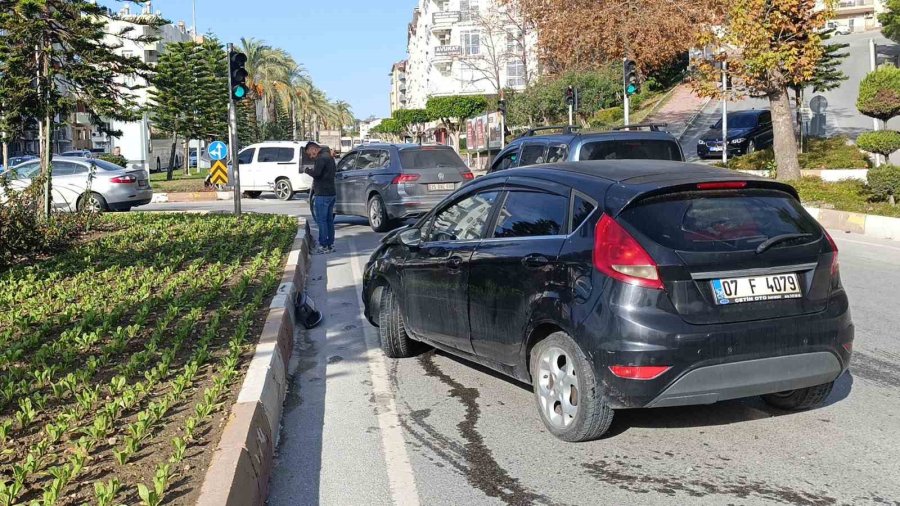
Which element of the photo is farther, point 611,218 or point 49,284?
point 49,284

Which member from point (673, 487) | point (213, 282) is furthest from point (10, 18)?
point (673, 487)

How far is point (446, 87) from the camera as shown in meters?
83.9

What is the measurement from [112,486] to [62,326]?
162 inches

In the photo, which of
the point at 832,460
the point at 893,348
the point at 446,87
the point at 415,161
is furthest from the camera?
the point at 446,87

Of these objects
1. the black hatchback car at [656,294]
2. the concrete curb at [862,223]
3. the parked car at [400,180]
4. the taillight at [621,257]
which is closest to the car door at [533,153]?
the parked car at [400,180]

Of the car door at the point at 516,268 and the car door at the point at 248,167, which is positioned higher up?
the car door at the point at 248,167

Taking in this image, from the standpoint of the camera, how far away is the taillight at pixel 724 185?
16.3ft

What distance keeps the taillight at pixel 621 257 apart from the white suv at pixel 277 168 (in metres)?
24.2

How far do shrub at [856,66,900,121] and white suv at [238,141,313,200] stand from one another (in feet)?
A: 53.6

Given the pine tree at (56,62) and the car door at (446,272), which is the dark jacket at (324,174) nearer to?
the pine tree at (56,62)

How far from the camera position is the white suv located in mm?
28594

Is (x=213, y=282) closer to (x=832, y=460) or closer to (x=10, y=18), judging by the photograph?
(x=832, y=460)

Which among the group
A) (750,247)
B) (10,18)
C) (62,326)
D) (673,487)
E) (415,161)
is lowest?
(673,487)

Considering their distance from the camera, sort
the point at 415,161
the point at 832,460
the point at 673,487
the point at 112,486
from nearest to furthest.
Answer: the point at 112,486
the point at 673,487
the point at 832,460
the point at 415,161
